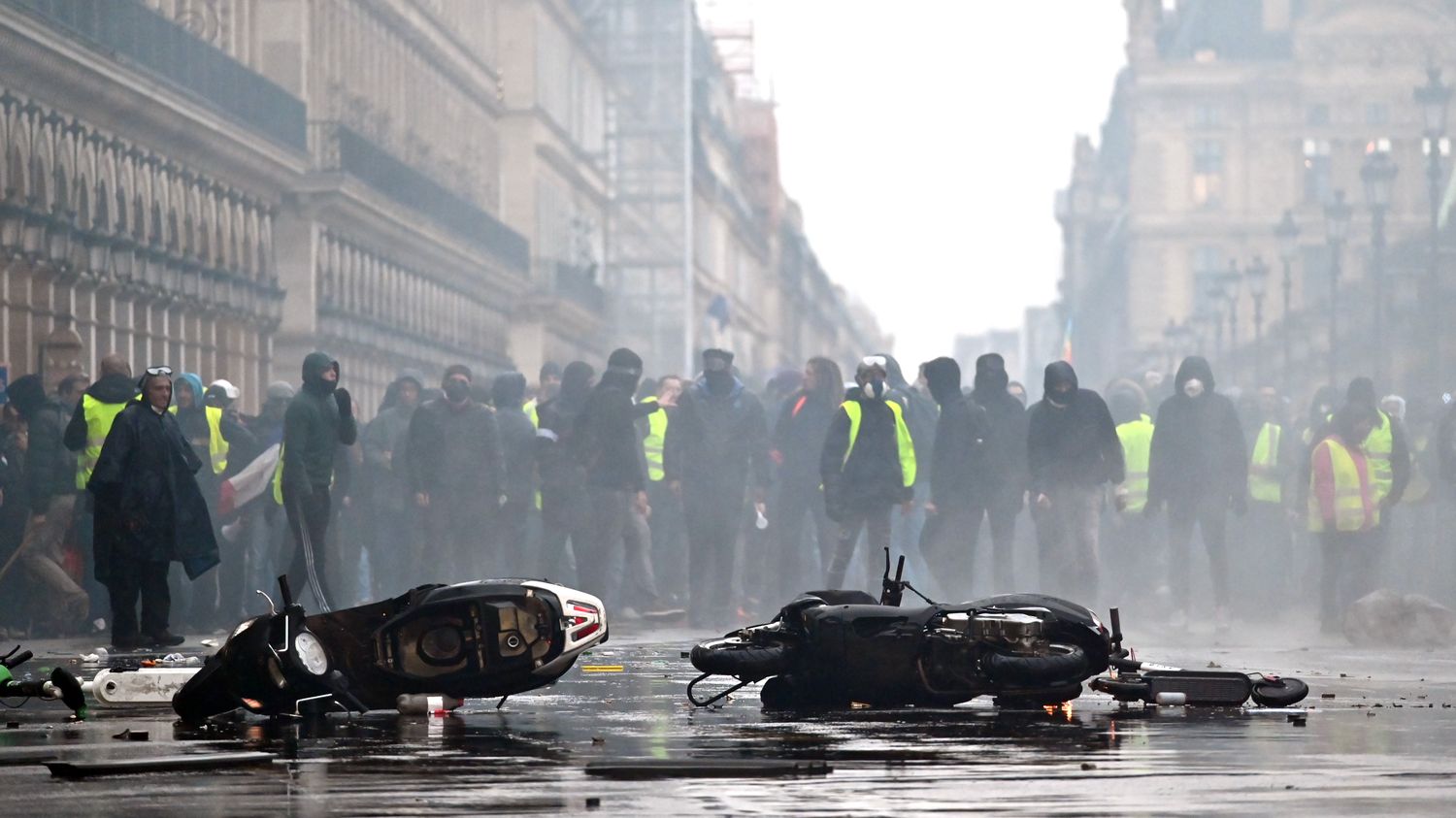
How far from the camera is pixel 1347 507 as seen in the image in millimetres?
18766

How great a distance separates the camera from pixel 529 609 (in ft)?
29.4

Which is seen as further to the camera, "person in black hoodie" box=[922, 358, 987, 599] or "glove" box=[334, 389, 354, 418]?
"person in black hoodie" box=[922, 358, 987, 599]

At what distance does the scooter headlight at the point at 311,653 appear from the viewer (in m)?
8.93

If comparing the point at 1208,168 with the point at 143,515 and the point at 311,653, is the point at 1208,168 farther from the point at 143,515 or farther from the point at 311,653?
the point at 311,653

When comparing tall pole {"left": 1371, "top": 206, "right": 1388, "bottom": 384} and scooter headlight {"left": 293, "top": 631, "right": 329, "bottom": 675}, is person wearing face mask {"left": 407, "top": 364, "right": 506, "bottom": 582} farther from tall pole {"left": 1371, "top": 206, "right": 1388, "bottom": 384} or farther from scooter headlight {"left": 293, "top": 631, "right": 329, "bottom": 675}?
tall pole {"left": 1371, "top": 206, "right": 1388, "bottom": 384}

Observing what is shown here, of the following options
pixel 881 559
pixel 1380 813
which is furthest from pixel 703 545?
pixel 1380 813

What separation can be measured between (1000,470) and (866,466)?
127 cm

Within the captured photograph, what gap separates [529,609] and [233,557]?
34.6 ft

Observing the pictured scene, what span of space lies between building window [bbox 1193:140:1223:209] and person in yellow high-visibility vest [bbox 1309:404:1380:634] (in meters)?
102

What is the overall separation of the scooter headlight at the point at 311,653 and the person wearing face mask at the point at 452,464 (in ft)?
34.7

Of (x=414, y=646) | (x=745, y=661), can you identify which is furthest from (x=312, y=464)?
(x=414, y=646)

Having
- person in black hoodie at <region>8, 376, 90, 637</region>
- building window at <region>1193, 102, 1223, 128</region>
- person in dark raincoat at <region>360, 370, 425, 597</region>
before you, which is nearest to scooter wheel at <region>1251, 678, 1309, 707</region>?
person in black hoodie at <region>8, 376, 90, 637</region>

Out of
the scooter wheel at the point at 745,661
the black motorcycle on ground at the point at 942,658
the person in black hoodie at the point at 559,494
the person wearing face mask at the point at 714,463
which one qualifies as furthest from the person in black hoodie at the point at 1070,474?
the scooter wheel at the point at 745,661

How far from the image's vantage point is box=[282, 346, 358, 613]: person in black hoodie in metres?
16.6
